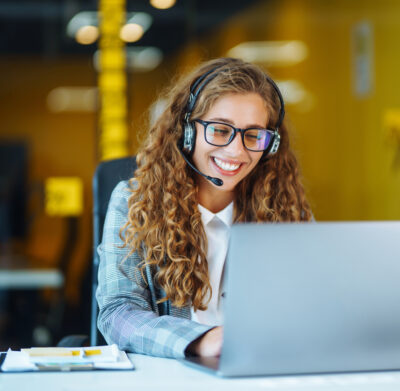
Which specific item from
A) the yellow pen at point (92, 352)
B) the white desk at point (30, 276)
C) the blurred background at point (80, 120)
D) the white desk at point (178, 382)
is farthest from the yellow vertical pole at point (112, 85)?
the white desk at point (178, 382)

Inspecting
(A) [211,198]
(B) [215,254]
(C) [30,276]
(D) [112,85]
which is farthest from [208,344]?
(D) [112,85]

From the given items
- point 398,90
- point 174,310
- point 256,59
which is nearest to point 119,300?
point 174,310

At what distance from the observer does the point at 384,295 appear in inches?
42.6

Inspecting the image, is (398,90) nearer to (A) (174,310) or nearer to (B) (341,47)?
(B) (341,47)

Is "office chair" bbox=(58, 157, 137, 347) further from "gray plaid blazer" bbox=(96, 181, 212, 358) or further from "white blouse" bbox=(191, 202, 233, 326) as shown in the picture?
"white blouse" bbox=(191, 202, 233, 326)

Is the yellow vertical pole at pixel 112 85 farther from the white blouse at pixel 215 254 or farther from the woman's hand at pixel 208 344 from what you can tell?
the woman's hand at pixel 208 344

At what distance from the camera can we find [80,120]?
456 centimetres

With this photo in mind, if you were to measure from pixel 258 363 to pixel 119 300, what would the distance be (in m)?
0.45

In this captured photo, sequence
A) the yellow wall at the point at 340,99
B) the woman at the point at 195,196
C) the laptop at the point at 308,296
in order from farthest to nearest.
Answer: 1. the yellow wall at the point at 340,99
2. the woman at the point at 195,196
3. the laptop at the point at 308,296

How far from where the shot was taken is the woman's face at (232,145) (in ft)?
5.08

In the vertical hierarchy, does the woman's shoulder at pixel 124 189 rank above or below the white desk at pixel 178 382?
above

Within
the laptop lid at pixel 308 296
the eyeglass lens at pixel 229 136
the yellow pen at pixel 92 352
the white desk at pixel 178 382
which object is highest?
the eyeglass lens at pixel 229 136

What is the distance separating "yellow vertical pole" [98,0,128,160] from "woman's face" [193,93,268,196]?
2.92 m

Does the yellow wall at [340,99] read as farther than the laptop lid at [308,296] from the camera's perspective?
Yes
